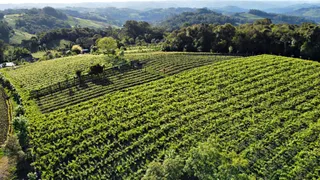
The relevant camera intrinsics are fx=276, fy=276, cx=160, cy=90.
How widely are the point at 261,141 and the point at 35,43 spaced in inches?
5809

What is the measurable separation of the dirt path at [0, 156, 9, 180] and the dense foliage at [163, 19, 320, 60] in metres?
65.7

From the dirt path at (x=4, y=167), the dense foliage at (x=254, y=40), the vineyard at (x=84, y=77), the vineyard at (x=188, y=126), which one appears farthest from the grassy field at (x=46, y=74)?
the dense foliage at (x=254, y=40)

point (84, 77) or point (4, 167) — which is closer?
point (4, 167)

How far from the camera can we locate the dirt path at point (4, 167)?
38222 mm

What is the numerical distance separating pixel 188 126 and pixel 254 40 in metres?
51.3

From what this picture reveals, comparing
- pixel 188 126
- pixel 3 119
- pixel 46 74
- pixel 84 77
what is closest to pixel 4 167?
pixel 3 119

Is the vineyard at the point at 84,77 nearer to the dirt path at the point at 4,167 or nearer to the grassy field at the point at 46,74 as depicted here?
the grassy field at the point at 46,74

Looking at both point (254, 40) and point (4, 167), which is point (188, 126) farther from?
point (254, 40)

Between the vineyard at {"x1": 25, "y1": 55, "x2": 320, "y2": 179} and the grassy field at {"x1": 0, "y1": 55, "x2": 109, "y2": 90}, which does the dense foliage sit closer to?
the vineyard at {"x1": 25, "y1": 55, "x2": 320, "y2": 179}

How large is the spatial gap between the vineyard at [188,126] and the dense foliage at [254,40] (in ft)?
65.3

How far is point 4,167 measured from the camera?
131 ft

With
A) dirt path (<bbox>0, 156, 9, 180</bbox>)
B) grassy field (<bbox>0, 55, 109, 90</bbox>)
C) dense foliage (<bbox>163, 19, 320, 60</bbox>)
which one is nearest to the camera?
dirt path (<bbox>0, 156, 9, 180</bbox>)

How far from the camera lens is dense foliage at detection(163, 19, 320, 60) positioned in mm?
75000

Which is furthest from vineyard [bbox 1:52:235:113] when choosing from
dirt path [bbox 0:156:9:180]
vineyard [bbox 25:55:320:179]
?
dirt path [bbox 0:156:9:180]
